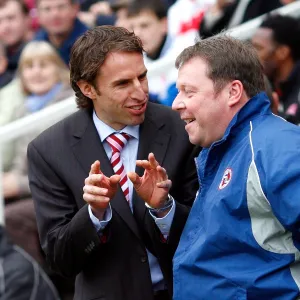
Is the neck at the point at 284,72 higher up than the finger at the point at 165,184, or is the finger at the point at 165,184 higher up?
the finger at the point at 165,184

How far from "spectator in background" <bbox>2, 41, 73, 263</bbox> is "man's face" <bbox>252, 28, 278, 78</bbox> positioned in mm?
1332

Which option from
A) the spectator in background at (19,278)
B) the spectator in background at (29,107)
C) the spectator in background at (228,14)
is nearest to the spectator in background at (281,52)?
the spectator in background at (228,14)

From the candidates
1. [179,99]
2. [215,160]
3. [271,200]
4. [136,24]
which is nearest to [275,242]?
[271,200]

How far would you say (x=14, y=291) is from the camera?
3.28 metres

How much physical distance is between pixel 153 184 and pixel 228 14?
3861 millimetres

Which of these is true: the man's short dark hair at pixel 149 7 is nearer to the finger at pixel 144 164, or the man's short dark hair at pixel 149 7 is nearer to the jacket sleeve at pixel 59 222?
the jacket sleeve at pixel 59 222

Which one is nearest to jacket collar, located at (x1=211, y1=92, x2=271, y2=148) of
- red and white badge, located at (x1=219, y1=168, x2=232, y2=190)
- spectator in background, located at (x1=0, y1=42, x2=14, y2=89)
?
red and white badge, located at (x1=219, y1=168, x2=232, y2=190)

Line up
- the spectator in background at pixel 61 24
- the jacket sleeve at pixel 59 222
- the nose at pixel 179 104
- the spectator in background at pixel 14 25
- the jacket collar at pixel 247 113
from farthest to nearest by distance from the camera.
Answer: the spectator in background at pixel 14 25 < the spectator in background at pixel 61 24 < the jacket sleeve at pixel 59 222 < the nose at pixel 179 104 < the jacket collar at pixel 247 113

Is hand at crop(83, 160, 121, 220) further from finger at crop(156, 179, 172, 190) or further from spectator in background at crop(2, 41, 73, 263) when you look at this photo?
spectator in background at crop(2, 41, 73, 263)

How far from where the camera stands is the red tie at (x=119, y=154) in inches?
155

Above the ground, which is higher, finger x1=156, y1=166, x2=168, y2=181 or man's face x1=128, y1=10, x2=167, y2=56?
finger x1=156, y1=166, x2=168, y2=181

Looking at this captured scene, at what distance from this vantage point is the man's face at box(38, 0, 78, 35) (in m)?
7.52

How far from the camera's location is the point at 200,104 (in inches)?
136

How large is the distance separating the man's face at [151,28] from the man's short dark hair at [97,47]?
3.08 meters
